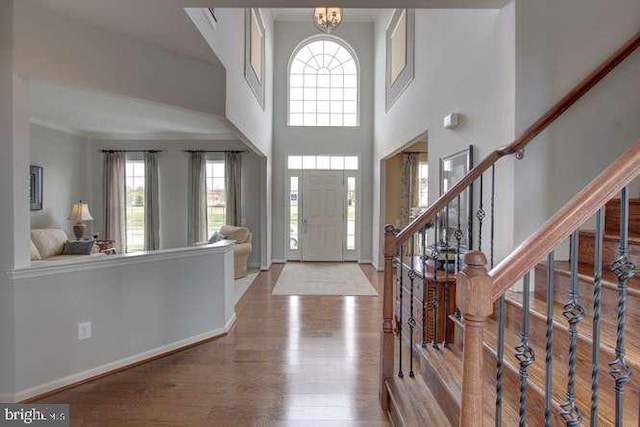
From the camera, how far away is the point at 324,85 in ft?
27.8

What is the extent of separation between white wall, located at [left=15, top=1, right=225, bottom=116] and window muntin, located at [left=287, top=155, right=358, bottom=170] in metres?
4.46

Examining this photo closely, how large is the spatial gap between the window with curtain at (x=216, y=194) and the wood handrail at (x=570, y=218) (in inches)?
278

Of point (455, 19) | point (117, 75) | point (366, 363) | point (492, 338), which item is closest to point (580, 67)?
point (455, 19)

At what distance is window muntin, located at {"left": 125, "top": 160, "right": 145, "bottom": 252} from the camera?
7.46 metres

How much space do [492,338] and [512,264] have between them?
1241 mm

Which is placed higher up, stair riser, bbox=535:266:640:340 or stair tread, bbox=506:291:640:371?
stair riser, bbox=535:266:640:340

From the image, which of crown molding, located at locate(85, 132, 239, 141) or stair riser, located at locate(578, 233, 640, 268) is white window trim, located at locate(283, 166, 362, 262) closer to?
crown molding, located at locate(85, 132, 239, 141)

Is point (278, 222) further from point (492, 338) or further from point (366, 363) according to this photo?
point (492, 338)

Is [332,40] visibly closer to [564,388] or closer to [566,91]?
[566,91]

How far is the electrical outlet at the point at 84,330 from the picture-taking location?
280 cm

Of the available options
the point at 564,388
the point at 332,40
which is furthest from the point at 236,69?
the point at 332,40

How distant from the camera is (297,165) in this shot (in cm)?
837

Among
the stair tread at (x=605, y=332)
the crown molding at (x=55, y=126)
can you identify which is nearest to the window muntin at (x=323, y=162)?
the crown molding at (x=55, y=126)

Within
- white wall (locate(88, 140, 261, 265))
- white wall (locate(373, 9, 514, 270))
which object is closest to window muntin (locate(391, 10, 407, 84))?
white wall (locate(373, 9, 514, 270))
